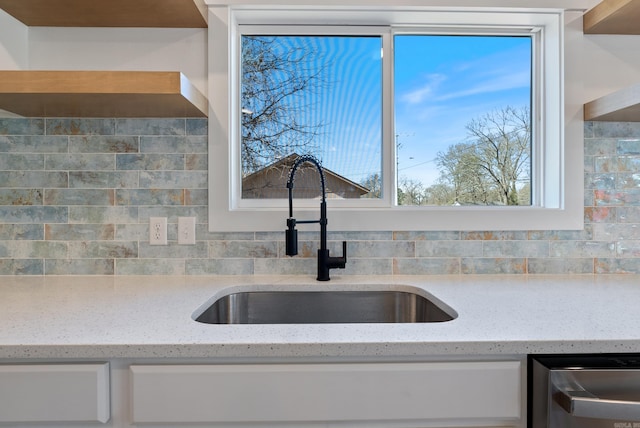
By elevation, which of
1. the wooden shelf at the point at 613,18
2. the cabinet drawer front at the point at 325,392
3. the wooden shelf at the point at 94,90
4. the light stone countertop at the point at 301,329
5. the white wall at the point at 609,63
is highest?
the wooden shelf at the point at 613,18

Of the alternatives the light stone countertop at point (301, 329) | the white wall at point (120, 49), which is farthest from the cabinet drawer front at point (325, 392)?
the white wall at point (120, 49)

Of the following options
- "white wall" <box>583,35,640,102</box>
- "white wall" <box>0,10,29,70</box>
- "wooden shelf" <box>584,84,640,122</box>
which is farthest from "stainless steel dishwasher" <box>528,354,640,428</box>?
"white wall" <box>0,10,29,70</box>

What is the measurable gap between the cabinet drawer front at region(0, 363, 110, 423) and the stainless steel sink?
23.5 inches

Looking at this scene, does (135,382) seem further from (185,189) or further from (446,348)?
(185,189)

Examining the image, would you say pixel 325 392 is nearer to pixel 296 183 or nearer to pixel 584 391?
pixel 584 391

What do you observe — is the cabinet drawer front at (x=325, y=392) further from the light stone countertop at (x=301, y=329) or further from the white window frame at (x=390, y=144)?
the white window frame at (x=390, y=144)

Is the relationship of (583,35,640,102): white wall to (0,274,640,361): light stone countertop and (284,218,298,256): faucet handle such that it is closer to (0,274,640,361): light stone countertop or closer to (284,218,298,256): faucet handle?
(0,274,640,361): light stone countertop

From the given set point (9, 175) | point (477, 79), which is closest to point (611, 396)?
point (477, 79)

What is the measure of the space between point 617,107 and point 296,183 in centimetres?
121

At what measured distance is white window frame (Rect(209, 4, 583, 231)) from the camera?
61.5 inches

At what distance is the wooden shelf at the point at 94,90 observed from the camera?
1.19m

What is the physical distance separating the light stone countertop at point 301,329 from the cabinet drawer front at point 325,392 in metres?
0.03

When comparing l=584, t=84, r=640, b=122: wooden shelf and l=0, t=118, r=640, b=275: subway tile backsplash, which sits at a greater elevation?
l=584, t=84, r=640, b=122: wooden shelf

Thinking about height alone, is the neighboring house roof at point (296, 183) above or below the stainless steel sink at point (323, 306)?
above
